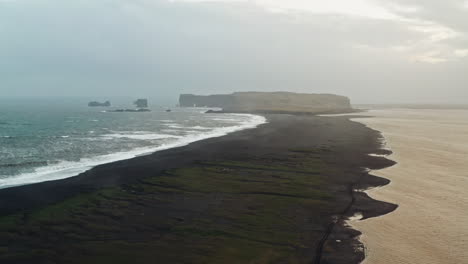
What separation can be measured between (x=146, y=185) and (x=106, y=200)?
5081 mm

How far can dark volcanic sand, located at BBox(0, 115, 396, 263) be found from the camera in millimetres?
19859

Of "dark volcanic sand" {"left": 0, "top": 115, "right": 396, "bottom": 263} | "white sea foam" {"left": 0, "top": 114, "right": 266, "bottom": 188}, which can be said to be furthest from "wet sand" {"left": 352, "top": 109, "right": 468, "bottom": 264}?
"white sea foam" {"left": 0, "top": 114, "right": 266, "bottom": 188}

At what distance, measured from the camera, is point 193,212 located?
86.2 feet

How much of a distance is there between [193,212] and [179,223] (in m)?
2.35

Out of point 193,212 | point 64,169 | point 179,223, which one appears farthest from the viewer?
point 64,169

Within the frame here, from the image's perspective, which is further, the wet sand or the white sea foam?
the white sea foam

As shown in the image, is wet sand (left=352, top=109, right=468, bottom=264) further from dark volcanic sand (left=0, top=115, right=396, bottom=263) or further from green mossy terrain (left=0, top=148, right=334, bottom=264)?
green mossy terrain (left=0, top=148, right=334, bottom=264)

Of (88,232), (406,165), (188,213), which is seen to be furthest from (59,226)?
(406,165)

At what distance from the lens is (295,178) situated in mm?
36750

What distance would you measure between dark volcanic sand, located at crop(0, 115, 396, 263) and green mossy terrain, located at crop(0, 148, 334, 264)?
6 centimetres

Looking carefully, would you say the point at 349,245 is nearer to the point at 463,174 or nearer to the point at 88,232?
the point at 88,232

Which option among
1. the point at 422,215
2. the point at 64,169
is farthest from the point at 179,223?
the point at 64,169

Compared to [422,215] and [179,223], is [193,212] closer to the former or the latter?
[179,223]

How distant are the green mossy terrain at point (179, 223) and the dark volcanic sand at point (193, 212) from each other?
0.06m
